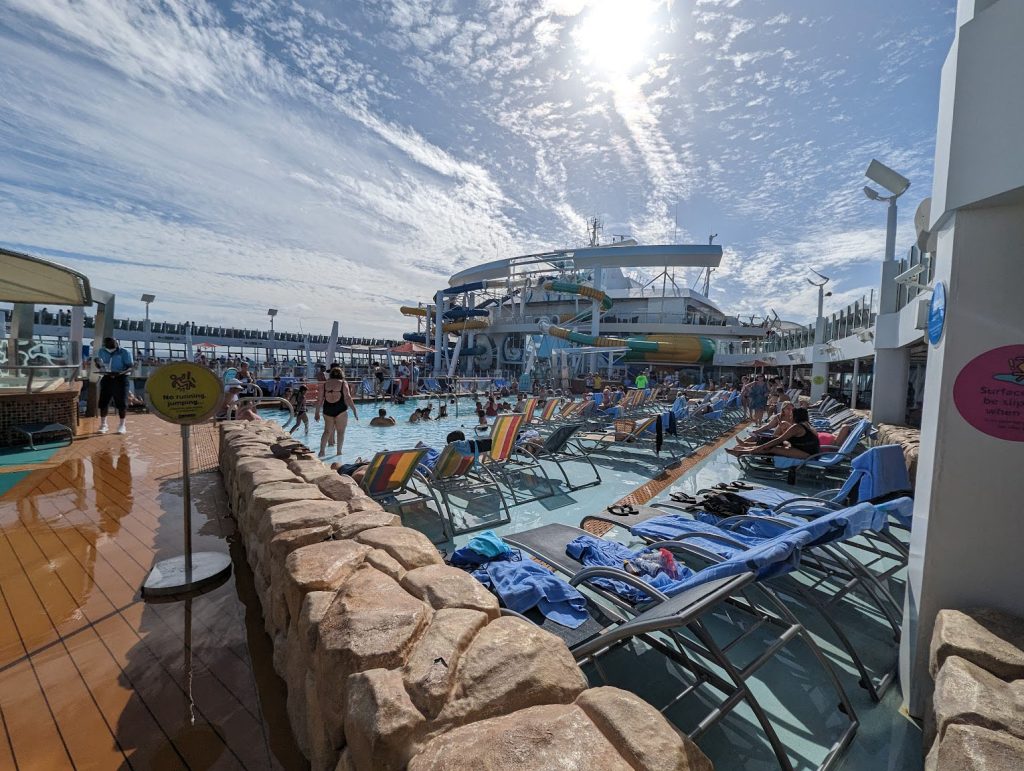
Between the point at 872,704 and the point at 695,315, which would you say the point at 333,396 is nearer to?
the point at 872,704

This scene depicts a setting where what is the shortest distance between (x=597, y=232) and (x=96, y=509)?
1781 inches

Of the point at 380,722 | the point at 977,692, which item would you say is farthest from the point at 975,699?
the point at 380,722

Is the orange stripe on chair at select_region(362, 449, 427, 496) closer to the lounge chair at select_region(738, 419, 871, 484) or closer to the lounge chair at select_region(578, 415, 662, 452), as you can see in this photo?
the lounge chair at select_region(578, 415, 662, 452)

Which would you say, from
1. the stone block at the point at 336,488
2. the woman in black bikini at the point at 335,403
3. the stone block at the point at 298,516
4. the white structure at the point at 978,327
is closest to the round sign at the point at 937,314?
the white structure at the point at 978,327

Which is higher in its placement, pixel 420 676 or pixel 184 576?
pixel 420 676

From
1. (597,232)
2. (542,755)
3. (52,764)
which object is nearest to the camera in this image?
(542,755)

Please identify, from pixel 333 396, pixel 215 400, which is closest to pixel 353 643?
pixel 215 400

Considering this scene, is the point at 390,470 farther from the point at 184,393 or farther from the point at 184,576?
the point at 184,393

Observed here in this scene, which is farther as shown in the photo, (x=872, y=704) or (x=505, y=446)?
(x=505, y=446)

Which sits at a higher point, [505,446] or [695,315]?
[695,315]

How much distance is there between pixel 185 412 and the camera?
2596 mm

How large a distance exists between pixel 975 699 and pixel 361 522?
229 centimetres

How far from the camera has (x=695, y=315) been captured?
38.2m

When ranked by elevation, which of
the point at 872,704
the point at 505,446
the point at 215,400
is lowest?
the point at 872,704
